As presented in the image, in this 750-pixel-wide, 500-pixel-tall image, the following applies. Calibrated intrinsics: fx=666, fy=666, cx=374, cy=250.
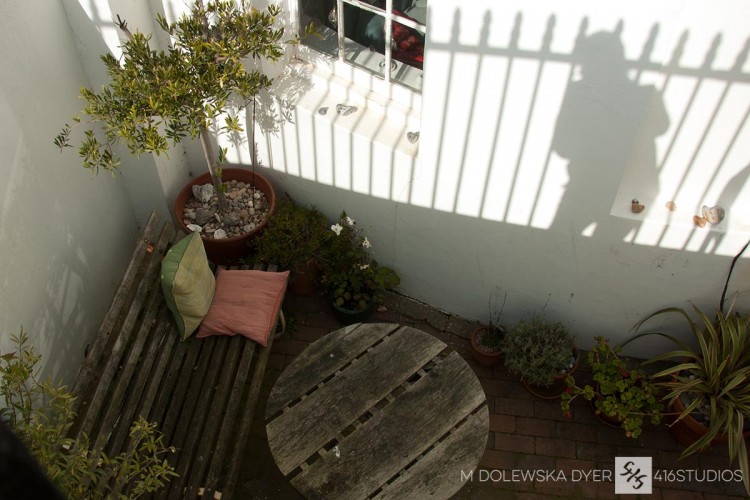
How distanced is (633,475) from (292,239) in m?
2.87

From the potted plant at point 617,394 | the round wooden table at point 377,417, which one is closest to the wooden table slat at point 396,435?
the round wooden table at point 377,417

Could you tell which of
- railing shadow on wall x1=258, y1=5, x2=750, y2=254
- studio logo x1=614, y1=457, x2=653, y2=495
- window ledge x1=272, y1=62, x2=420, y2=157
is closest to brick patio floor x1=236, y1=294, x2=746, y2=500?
studio logo x1=614, y1=457, x2=653, y2=495

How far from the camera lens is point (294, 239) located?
15.9 feet

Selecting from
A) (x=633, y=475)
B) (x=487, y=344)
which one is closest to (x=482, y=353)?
(x=487, y=344)

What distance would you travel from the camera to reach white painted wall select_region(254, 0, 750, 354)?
132 inches

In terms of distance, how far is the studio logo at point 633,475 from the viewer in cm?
447

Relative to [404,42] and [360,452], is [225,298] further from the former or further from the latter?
[404,42]

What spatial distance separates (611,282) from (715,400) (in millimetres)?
958

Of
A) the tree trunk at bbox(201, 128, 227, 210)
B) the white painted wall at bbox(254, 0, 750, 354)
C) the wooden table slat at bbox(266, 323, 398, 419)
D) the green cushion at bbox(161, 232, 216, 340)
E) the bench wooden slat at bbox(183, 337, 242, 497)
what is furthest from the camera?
the tree trunk at bbox(201, 128, 227, 210)

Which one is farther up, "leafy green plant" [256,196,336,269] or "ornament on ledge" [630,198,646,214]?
"ornament on ledge" [630,198,646,214]

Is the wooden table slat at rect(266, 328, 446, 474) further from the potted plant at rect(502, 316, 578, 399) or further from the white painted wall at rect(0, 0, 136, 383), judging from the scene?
the white painted wall at rect(0, 0, 136, 383)

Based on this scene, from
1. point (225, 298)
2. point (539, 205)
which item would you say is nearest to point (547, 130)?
point (539, 205)

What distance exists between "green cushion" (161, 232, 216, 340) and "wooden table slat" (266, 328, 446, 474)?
80 centimetres

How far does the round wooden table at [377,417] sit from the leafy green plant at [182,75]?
1.61m
